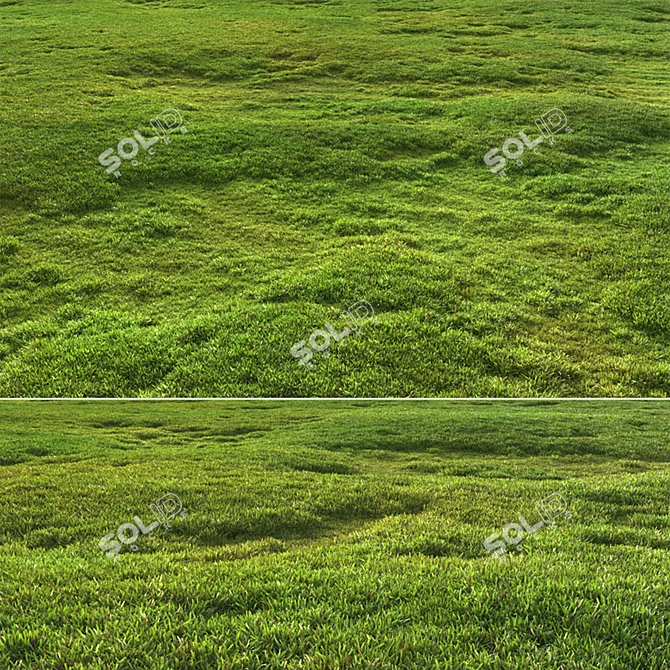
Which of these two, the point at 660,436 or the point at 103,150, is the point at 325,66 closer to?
the point at 103,150

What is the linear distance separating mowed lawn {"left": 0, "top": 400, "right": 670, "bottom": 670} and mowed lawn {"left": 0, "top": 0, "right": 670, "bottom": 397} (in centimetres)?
275

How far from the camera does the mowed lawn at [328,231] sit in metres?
10.3

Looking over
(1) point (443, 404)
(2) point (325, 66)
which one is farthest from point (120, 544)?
(2) point (325, 66)

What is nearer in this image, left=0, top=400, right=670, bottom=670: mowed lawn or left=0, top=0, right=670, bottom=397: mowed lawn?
left=0, top=400, right=670, bottom=670: mowed lawn

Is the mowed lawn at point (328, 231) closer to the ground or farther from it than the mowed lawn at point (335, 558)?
farther from it

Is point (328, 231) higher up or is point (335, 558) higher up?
point (328, 231)

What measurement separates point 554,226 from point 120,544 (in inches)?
601

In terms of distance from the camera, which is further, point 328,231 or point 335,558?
point 328,231

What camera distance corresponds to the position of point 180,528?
10.4 metres

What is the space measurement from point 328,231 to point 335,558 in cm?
1085

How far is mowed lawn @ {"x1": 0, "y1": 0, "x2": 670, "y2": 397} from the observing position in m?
10.3

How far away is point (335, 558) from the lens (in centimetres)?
831

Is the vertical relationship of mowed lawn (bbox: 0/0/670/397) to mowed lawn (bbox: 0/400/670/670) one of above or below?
above

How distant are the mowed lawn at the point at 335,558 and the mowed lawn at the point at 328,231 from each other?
9.03 feet
